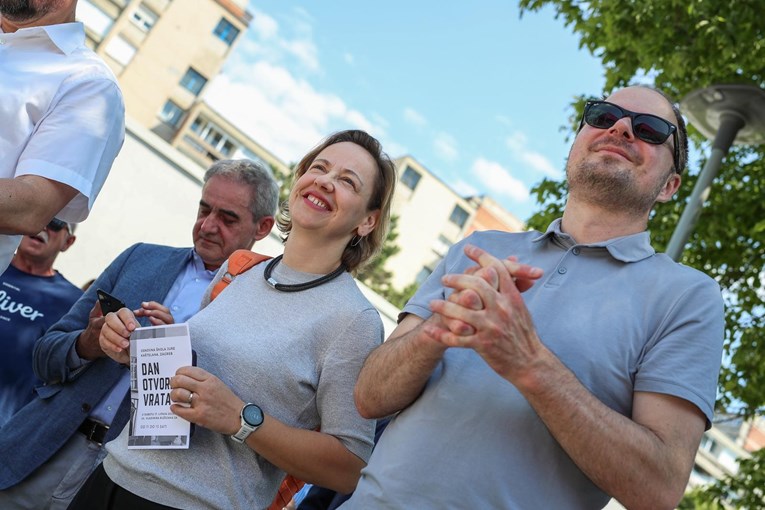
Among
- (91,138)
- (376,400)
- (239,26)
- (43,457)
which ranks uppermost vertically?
(239,26)

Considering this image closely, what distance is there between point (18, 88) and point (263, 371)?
1.15 metres

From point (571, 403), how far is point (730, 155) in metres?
8.62

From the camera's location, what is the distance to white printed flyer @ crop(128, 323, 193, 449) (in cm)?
230

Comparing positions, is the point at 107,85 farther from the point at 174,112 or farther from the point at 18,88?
the point at 174,112

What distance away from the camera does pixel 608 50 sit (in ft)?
29.0

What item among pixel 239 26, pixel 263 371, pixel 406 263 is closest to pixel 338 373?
pixel 263 371

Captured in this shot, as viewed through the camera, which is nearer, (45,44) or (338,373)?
(338,373)

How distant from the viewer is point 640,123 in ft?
7.66

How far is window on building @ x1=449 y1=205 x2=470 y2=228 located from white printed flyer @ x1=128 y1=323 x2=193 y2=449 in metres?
58.7

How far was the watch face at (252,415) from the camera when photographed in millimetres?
2254

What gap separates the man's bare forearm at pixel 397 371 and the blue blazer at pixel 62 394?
140 centimetres

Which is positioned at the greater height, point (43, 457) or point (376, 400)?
point (376, 400)

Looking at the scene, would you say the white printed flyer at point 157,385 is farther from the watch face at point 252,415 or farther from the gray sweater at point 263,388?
the watch face at point 252,415

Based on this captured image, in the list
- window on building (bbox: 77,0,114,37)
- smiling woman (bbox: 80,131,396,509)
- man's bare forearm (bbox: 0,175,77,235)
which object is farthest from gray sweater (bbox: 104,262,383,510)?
window on building (bbox: 77,0,114,37)
